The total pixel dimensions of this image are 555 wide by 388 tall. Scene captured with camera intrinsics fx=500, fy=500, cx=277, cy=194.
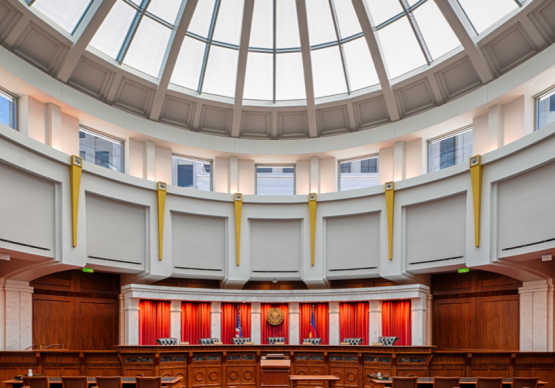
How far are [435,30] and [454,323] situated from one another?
10922 millimetres

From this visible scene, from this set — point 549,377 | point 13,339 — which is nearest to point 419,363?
point 549,377

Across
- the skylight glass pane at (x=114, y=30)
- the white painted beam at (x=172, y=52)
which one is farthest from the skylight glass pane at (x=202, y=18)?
the skylight glass pane at (x=114, y=30)

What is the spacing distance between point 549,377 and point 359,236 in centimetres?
850

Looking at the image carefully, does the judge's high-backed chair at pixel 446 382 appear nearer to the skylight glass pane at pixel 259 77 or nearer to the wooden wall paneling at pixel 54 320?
the wooden wall paneling at pixel 54 320

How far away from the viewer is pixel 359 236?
68.1 feet

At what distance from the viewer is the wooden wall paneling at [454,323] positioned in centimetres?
1859

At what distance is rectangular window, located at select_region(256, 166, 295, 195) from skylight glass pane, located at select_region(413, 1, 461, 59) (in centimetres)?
807

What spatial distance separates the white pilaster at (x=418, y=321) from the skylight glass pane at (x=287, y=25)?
1102 cm

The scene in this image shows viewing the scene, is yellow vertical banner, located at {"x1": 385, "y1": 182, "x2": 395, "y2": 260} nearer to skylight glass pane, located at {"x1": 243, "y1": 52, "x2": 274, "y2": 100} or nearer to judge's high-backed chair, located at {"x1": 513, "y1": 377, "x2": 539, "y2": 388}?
skylight glass pane, located at {"x1": 243, "y1": 52, "x2": 274, "y2": 100}

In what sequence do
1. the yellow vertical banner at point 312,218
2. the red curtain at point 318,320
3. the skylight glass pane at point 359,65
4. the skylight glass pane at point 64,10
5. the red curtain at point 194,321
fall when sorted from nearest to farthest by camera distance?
1. the skylight glass pane at point 64,10
2. the skylight glass pane at point 359,65
3. the red curtain at point 194,321
4. the red curtain at point 318,320
5. the yellow vertical banner at point 312,218

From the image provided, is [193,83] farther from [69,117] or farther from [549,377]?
[549,377]

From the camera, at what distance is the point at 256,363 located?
16.8m

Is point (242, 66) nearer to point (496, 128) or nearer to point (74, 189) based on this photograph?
point (74, 189)

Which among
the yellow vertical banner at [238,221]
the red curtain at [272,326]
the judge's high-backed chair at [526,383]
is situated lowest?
the red curtain at [272,326]
